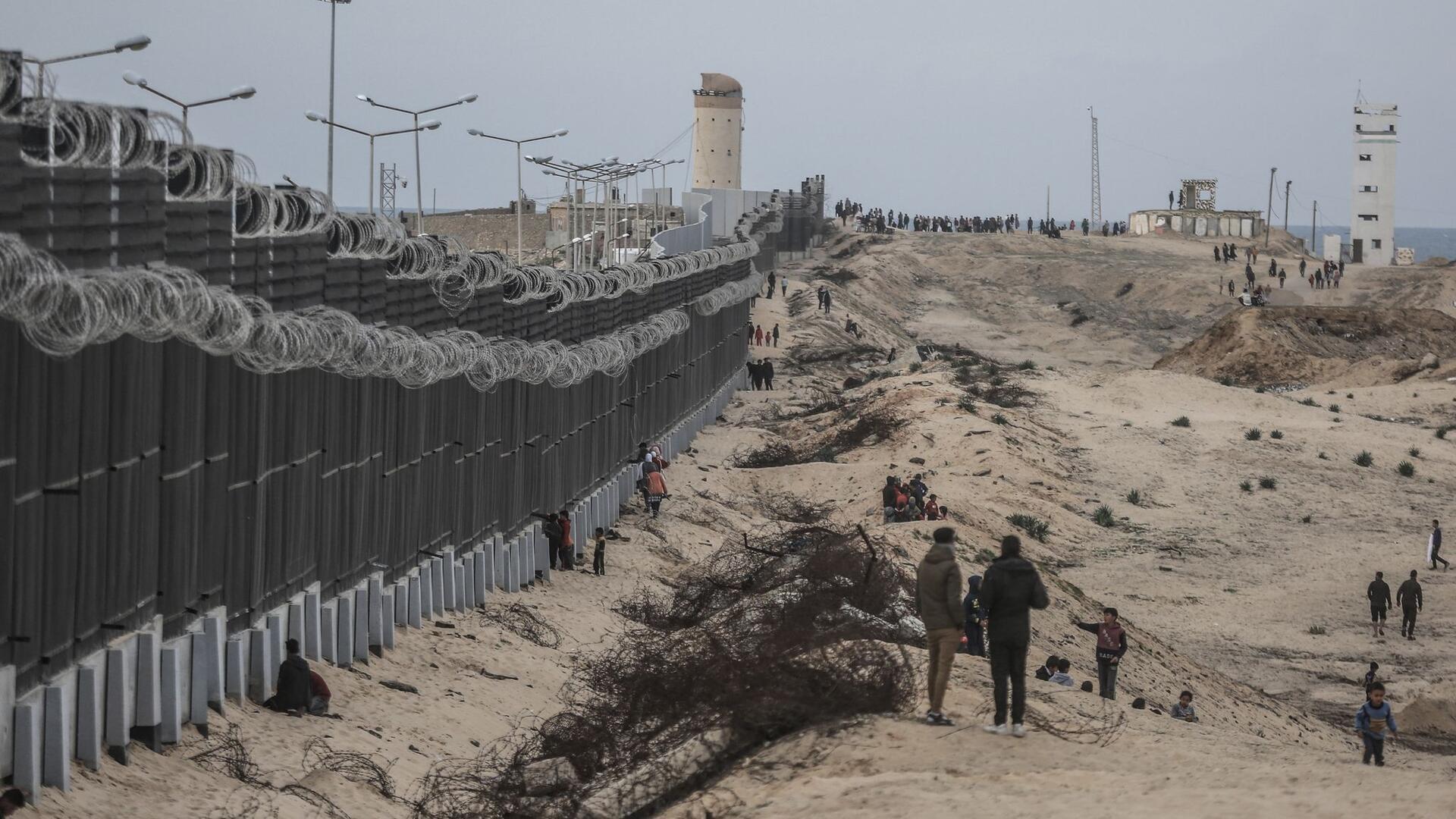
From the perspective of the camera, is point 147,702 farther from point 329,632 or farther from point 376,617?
point 376,617

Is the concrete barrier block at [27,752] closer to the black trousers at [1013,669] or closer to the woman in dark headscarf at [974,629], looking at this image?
the black trousers at [1013,669]

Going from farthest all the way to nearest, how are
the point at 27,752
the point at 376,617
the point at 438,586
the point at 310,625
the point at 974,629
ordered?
the point at 438,586 → the point at 376,617 → the point at 974,629 → the point at 310,625 → the point at 27,752

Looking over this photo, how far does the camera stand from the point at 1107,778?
33.7 feet

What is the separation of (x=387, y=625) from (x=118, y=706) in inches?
231

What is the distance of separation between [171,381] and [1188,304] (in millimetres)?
71998

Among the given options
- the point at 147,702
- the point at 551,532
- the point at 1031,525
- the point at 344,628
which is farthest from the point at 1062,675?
the point at 1031,525

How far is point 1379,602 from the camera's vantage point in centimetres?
2600

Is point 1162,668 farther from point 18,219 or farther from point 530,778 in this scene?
point 18,219

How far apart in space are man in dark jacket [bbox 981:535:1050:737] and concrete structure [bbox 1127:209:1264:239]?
98.8m

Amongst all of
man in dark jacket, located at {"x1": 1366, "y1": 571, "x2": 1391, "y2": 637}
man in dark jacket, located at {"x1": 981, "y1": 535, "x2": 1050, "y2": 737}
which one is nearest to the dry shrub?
man in dark jacket, located at {"x1": 981, "y1": 535, "x2": 1050, "y2": 737}

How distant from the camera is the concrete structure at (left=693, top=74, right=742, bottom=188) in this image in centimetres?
11194

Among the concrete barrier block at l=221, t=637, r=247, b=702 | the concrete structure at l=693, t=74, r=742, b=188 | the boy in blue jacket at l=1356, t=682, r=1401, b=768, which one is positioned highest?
the concrete structure at l=693, t=74, r=742, b=188

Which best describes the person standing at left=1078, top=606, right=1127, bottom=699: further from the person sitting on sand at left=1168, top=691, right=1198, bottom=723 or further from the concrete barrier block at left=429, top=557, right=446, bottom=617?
the concrete barrier block at left=429, top=557, right=446, bottom=617

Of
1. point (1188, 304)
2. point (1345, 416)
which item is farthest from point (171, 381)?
point (1188, 304)
